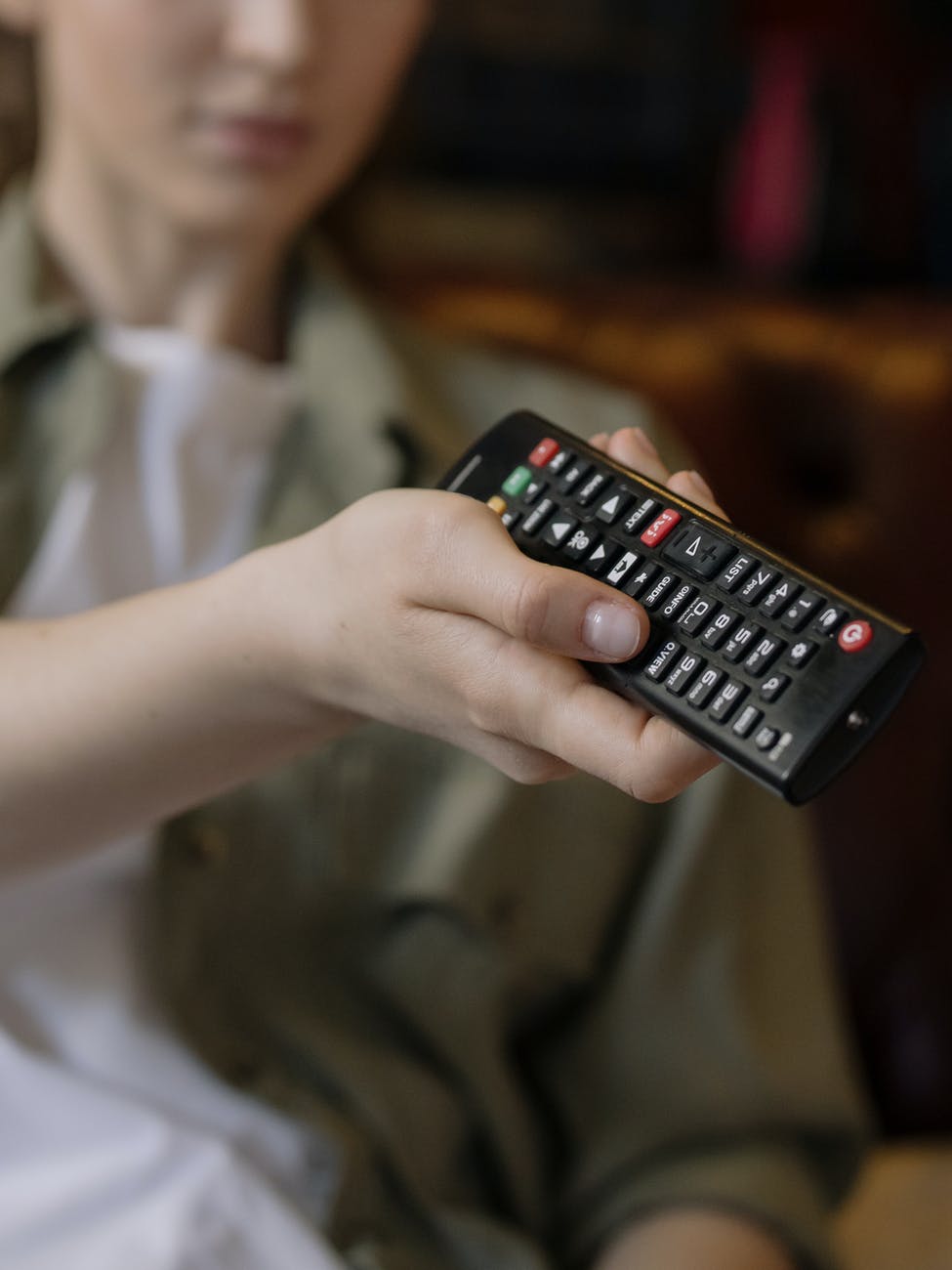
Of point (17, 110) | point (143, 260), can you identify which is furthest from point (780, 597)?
point (17, 110)

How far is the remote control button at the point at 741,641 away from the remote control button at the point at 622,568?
35 millimetres

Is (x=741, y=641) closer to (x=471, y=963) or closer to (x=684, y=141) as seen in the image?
(x=471, y=963)

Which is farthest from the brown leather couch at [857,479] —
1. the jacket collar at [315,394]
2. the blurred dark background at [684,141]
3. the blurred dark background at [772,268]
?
the blurred dark background at [684,141]

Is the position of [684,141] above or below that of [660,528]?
below

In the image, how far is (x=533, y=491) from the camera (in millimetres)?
397

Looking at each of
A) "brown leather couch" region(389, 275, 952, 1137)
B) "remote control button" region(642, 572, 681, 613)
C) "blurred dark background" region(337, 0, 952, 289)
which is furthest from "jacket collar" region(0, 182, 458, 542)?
"blurred dark background" region(337, 0, 952, 289)

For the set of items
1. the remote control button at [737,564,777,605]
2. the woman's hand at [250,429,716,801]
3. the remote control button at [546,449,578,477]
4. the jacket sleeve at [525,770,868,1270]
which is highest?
the remote control button at [737,564,777,605]

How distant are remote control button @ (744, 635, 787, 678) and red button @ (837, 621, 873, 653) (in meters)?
0.01

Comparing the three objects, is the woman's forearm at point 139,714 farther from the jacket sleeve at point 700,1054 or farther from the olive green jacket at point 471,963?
the jacket sleeve at point 700,1054

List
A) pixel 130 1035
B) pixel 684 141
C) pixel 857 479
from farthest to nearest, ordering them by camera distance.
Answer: pixel 684 141 → pixel 857 479 → pixel 130 1035

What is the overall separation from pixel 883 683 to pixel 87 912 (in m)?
0.32

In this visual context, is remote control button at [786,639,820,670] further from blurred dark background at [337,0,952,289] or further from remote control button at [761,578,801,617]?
blurred dark background at [337,0,952,289]

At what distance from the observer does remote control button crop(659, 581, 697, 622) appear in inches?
13.8

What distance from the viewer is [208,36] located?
1.84 ft
